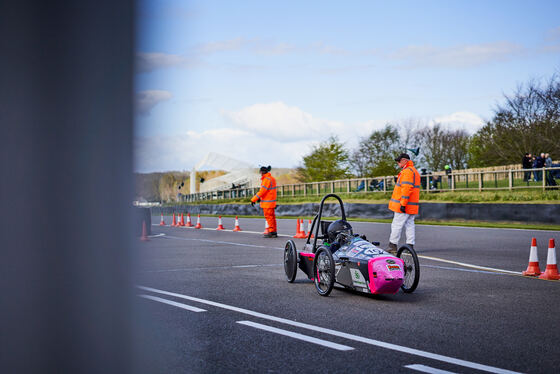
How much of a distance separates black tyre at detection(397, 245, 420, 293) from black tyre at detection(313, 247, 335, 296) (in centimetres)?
107

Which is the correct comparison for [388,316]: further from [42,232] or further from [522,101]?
[522,101]

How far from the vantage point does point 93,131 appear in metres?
2.67

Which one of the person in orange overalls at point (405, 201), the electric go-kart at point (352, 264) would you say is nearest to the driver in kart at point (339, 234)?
the electric go-kart at point (352, 264)

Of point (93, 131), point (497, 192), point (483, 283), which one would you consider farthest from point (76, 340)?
point (497, 192)

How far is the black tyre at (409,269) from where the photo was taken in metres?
8.23

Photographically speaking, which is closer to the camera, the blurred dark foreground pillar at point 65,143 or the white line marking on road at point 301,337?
the blurred dark foreground pillar at point 65,143

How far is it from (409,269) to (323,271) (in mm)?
1190

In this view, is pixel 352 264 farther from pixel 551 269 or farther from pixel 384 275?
pixel 551 269

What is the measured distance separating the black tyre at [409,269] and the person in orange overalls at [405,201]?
3576 millimetres

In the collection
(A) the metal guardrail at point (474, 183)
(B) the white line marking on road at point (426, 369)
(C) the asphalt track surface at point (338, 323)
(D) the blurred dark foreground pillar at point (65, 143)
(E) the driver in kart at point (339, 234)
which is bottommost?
(B) the white line marking on road at point (426, 369)

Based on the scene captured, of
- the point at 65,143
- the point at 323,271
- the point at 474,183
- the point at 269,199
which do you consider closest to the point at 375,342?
the point at 323,271

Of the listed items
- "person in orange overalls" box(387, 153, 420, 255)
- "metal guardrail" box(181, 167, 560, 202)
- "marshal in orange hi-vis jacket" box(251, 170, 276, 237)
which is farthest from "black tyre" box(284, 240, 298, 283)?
"metal guardrail" box(181, 167, 560, 202)

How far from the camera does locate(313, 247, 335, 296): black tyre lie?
8047mm

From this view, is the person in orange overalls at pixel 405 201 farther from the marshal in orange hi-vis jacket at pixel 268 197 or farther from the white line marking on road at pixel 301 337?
the marshal in orange hi-vis jacket at pixel 268 197
